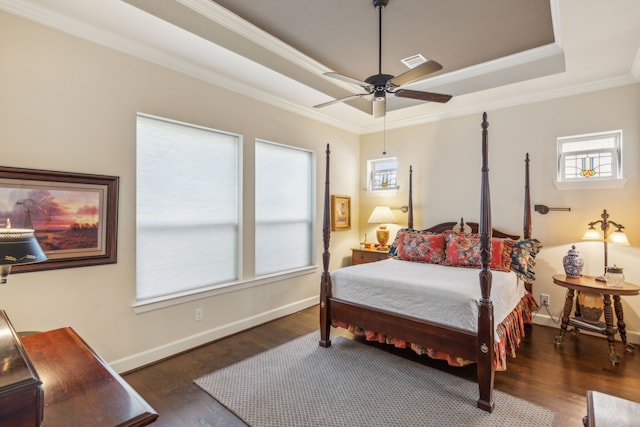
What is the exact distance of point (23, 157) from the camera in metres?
2.22

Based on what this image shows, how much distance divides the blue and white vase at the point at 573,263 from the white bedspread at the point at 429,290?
0.48 metres

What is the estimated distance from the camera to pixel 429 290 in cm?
255

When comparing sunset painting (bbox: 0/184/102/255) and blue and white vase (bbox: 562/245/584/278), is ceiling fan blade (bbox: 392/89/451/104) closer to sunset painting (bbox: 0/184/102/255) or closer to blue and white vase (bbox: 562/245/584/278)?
blue and white vase (bbox: 562/245/584/278)

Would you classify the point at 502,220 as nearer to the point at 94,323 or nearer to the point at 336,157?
the point at 336,157

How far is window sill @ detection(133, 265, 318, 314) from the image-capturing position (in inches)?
112

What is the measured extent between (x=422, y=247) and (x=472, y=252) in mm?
542

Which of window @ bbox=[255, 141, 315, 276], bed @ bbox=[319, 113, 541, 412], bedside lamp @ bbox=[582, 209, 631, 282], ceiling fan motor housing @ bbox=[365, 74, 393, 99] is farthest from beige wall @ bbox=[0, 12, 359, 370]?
bedside lamp @ bbox=[582, 209, 631, 282]

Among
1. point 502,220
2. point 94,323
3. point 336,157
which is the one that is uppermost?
point 336,157

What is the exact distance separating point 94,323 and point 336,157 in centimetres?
357

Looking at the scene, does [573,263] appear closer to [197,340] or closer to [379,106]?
[379,106]

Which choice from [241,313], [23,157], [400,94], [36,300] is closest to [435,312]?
[400,94]

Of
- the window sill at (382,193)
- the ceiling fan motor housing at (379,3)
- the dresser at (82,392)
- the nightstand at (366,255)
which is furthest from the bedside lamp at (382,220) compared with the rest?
the dresser at (82,392)

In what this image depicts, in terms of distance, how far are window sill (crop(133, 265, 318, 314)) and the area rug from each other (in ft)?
2.53

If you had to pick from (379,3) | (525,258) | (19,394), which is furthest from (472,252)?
(19,394)
